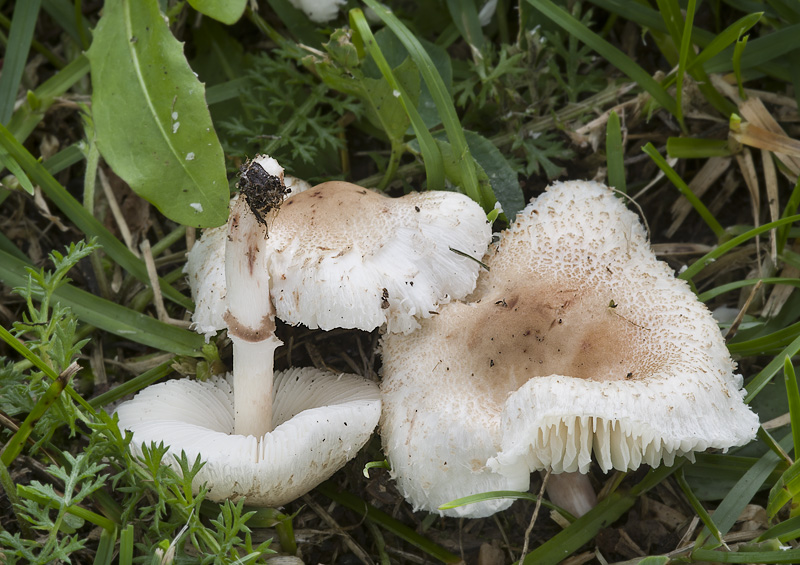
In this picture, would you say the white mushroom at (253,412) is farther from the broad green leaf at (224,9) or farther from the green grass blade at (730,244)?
the green grass blade at (730,244)

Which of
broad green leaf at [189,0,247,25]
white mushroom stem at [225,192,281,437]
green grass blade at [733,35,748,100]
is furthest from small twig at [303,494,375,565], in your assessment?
green grass blade at [733,35,748,100]

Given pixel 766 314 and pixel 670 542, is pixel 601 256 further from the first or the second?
pixel 670 542

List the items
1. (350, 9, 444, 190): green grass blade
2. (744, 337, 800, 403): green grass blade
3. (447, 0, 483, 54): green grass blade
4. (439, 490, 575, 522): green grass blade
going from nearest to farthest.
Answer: (439, 490, 575, 522): green grass blade < (744, 337, 800, 403): green grass blade < (350, 9, 444, 190): green grass blade < (447, 0, 483, 54): green grass blade

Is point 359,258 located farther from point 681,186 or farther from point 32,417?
point 681,186

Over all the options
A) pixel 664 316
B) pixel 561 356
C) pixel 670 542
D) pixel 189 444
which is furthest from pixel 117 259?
pixel 670 542

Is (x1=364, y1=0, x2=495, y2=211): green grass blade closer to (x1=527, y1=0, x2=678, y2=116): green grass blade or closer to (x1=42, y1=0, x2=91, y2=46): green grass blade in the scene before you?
(x1=527, y1=0, x2=678, y2=116): green grass blade

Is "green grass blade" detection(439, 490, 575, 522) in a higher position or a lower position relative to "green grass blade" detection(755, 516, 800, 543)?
higher
